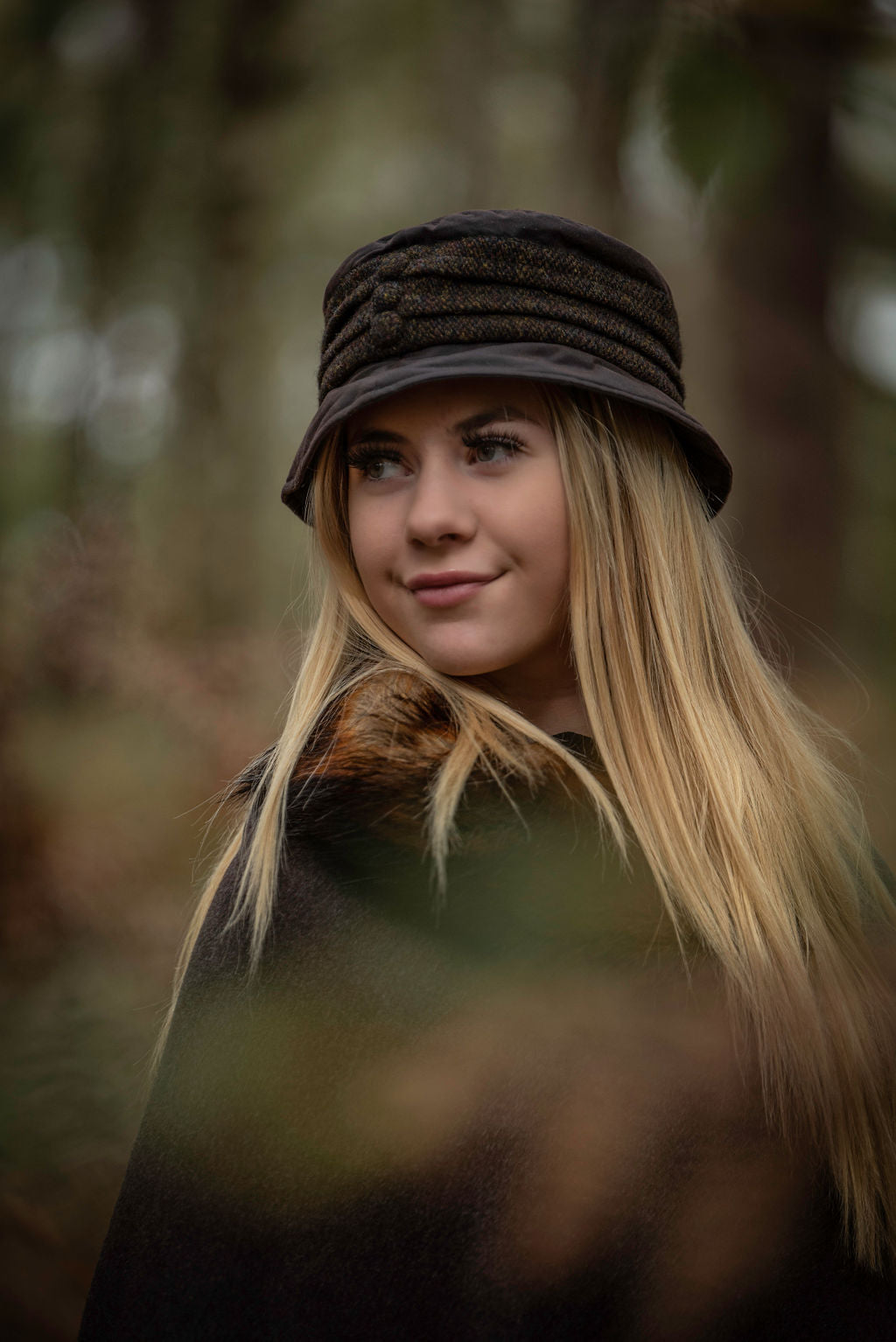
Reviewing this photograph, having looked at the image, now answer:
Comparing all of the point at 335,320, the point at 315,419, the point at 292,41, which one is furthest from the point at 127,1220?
the point at 292,41

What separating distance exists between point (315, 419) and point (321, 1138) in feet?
2.80

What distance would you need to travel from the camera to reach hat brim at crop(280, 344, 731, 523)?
1121 mm

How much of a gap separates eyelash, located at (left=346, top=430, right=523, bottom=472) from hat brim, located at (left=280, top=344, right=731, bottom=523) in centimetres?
5

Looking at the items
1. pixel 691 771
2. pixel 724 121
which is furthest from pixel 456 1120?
pixel 724 121

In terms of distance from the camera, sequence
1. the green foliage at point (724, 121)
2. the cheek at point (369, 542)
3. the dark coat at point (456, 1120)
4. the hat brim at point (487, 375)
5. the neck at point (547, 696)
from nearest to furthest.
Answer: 1. the green foliage at point (724, 121)
2. the dark coat at point (456, 1120)
3. the hat brim at point (487, 375)
4. the cheek at point (369, 542)
5. the neck at point (547, 696)

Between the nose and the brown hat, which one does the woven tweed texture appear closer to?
the brown hat

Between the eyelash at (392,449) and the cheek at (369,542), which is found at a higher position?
the eyelash at (392,449)

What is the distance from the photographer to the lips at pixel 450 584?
3.91ft

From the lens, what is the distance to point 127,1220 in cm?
102

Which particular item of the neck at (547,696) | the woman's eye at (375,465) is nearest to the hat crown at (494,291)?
the woman's eye at (375,465)

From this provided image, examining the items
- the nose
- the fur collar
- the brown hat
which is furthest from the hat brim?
the fur collar

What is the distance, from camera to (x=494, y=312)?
117cm

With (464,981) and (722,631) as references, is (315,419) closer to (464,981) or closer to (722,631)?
(722,631)

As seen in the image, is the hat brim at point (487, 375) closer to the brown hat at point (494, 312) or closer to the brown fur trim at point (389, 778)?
the brown hat at point (494, 312)
